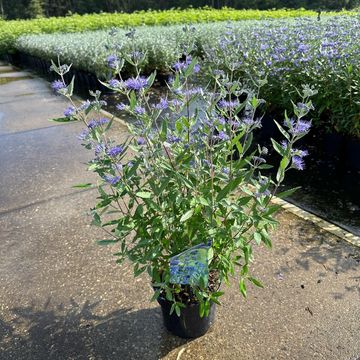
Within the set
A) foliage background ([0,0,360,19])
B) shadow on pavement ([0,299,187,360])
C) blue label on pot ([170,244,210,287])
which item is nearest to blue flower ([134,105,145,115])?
blue label on pot ([170,244,210,287])

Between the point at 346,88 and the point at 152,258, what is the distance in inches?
121

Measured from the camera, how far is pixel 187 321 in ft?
7.18

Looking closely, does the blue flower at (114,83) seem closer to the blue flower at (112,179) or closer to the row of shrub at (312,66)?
the blue flower at (112,179)

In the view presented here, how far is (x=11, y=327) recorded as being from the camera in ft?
8.02

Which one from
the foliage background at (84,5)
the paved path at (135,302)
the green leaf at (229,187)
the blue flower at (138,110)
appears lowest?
the foliage background at (84,5)

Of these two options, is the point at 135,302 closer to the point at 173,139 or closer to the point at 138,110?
the point at 173,139

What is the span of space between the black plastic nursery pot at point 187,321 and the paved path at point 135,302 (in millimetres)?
48

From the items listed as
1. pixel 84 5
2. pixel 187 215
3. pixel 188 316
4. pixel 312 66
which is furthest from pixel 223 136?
pixel 84 5

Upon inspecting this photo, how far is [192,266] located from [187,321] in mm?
533

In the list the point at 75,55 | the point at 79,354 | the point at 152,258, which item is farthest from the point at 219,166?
the point at 75,55

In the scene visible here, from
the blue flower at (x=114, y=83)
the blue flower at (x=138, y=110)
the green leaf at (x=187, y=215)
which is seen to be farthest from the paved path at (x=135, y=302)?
the blue flower at (x=114, y=83)

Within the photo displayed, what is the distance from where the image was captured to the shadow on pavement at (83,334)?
7.31 ft

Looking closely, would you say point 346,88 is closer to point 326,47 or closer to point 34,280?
point 326,47

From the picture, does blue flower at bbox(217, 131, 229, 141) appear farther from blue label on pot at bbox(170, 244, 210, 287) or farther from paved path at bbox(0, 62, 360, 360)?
paved path at bbox(0, 62, 360, 360)
